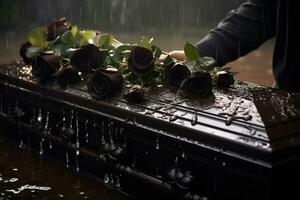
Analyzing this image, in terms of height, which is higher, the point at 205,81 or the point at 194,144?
the point at 205,81

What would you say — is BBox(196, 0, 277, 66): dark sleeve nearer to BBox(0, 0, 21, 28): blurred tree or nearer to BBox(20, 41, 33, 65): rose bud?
BBox(20, 41, 33, 65): rose bud

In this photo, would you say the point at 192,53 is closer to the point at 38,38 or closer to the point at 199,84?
the point at 199,84

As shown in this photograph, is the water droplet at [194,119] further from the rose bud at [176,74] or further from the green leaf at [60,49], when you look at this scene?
the green leaf at [60,49]

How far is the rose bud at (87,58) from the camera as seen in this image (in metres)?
1.77

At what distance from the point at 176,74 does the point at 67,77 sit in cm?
47

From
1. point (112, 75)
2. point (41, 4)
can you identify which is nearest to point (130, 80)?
point (112, 75)

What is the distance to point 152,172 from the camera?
5.04 feet

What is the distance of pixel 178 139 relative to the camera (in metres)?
1.40

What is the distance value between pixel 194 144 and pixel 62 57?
80 cm

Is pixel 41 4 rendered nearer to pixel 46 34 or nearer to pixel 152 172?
pixel 46 34

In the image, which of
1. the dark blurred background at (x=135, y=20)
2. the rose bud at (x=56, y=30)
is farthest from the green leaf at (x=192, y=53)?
the dark blurred background at (x=135, y=20)

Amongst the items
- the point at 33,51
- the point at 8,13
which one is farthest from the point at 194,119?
the point at 8,13

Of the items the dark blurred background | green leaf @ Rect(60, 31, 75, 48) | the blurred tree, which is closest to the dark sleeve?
green leaf @ Rect(60, 31, 75, 48)

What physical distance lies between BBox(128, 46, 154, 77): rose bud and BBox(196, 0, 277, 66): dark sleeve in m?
0.44
